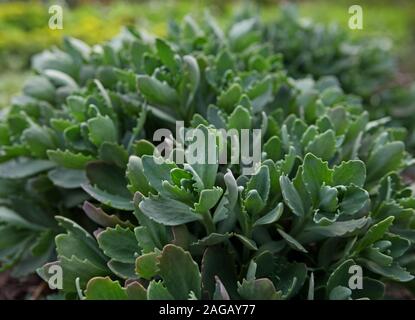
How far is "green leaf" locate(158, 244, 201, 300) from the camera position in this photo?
5.14 feet

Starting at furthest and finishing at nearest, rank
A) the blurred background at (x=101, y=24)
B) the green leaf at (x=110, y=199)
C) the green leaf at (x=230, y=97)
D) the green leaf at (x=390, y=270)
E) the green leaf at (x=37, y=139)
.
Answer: the blurred background at (x=101, y=24) < the green leaf at (x=37, y=139) < the green leaf at (x=230, y=97) < the green leaf at (x=110, y=199) < the green leaf at (x=390, y=270)

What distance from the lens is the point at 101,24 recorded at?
291 inches

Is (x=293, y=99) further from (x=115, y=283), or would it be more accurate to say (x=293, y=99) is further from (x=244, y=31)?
(x=115, y=283)

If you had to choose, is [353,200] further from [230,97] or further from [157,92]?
[157,92]

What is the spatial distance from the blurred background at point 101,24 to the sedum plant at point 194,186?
2097 millimetres

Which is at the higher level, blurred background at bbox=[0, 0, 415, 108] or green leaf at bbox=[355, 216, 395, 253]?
blurred background at bbox=[0, 0, 415, 108]

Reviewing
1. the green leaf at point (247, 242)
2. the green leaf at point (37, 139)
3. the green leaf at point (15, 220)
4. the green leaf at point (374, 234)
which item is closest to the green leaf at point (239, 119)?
the green leaf at point (247, 242)

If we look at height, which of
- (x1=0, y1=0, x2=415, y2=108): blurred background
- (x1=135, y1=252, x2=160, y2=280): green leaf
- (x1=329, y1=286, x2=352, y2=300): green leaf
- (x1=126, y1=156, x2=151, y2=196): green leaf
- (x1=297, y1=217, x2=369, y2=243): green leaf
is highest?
(x1=0, y1=0, x2=415, y2=108): blurred background

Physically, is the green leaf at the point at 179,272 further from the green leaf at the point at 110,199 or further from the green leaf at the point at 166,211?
the green leaf at the point at 110,199

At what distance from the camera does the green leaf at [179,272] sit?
1567 mm

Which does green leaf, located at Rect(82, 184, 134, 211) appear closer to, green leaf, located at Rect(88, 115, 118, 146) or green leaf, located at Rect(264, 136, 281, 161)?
green leaf, located at Rect(88, 115, 118, 146)

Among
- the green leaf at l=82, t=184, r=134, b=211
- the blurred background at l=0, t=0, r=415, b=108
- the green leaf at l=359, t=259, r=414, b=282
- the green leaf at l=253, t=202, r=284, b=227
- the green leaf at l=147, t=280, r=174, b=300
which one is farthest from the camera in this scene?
the blurred background at l=0, t=0, r=415, b=108

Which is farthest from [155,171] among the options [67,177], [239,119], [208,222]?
[67,177]

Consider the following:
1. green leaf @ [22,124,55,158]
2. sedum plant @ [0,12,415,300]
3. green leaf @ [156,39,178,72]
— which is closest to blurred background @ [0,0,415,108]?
sedum plant @ [0,12,415,300]
